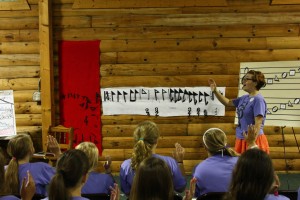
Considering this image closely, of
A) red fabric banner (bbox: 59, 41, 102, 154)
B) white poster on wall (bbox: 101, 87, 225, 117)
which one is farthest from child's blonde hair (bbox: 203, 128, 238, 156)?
red fabric banner (bbox: 59, 41, 102, 154)

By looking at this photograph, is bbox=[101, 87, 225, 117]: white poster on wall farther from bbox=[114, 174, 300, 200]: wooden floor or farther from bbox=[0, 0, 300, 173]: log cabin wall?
bbox=[114, 174, 300, 200]: wooden floor

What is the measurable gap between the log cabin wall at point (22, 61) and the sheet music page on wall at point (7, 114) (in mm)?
103

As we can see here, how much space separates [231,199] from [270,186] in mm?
211

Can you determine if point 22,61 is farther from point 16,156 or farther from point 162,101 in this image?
point 16,156

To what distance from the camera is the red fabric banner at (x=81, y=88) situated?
6035 mm

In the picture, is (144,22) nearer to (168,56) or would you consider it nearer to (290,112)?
(168,56)

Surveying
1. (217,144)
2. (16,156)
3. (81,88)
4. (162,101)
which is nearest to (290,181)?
(162,101)

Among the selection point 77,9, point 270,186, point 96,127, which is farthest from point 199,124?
point 270,186

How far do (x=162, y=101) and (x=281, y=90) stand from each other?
1.85 meters

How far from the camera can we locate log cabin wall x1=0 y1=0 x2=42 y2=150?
6.14m

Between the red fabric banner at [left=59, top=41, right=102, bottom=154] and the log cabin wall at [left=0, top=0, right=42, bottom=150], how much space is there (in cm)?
48

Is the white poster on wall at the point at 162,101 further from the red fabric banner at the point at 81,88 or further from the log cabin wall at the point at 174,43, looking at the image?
the red fabric banner at the point at 81,88

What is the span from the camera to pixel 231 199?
6.06 ft

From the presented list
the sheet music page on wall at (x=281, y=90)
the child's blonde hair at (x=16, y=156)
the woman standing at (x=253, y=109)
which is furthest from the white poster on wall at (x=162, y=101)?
the child's blonde hair at (x=16, y=156)
